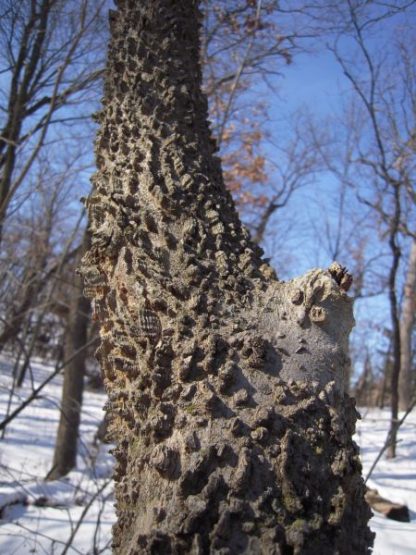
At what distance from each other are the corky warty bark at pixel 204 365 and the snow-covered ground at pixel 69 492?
160 cm

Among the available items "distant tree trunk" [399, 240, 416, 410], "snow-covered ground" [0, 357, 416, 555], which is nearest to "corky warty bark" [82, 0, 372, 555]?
"snow-covered ground" [0, 357, 416, 555]

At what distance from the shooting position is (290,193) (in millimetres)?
12836

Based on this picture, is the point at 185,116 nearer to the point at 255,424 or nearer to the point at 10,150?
the point at 255,424

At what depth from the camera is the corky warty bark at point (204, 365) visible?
39.8 inches

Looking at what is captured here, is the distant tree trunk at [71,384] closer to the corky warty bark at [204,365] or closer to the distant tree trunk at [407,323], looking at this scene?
the corky warty bark at [204,365]

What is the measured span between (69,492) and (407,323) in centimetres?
965

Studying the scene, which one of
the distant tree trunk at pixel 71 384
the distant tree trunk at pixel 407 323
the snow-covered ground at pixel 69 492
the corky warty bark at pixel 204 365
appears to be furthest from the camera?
the distant tree trunk at pixel 407 323

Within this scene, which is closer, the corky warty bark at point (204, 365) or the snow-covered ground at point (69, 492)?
the corky warty bark at point (204, 365)

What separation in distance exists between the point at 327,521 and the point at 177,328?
53 centimetres

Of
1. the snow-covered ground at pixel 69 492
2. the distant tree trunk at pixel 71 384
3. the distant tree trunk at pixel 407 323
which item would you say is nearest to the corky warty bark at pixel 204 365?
the snow-covered ground at pixel 69 492

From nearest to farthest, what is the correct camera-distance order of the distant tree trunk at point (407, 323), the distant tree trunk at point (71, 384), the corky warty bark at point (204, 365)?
the corky warty bark at point (204, 365), the distant tree trunk at point (71, 384), the distant tree trunk at point (407, 323)

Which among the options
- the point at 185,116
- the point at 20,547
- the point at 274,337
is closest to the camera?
the point at 274,337

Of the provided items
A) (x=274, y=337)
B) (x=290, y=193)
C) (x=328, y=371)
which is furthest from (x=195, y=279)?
(x=290, y=193)

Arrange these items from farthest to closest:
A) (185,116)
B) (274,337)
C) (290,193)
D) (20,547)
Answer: (290,193)
(20,547)
(185,116)
(274,337)
